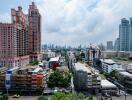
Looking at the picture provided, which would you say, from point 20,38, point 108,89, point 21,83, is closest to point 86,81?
point 108,89

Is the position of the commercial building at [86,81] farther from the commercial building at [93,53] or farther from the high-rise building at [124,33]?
the high-rise building at [124,33]

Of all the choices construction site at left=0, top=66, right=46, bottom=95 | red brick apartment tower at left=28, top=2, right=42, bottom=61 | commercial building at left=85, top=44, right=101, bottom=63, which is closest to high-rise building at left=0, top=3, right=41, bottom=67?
red brick apartment tower at left=28, top=2, right=42, bottom=61

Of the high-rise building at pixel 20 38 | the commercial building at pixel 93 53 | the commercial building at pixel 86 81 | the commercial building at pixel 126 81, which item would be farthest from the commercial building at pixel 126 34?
the commercial building at pixel 86 81

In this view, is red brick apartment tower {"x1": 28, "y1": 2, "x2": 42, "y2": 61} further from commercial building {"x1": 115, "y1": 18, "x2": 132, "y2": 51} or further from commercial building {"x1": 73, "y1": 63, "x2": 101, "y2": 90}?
commercial building {"x1": 115, "y1": 18, "x2": 132, "y2": 51}

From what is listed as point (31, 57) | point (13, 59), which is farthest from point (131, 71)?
point (31, 57)

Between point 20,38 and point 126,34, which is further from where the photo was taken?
point 126,34

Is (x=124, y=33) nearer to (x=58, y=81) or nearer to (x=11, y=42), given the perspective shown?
(x=11, y=42)

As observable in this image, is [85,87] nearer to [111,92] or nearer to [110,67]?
[111,92]

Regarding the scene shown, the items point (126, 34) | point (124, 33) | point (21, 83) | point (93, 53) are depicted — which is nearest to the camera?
point (21, 83)
